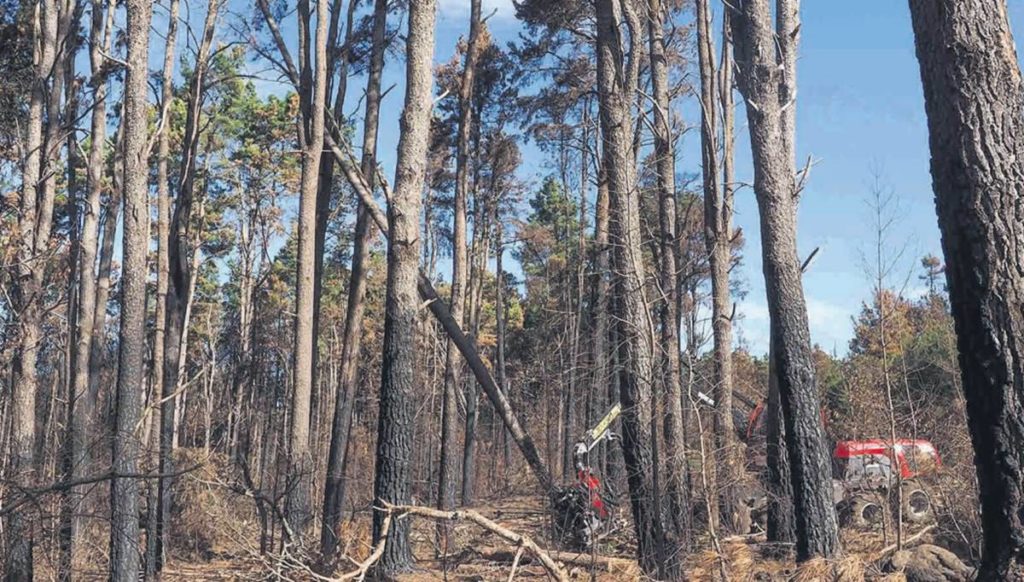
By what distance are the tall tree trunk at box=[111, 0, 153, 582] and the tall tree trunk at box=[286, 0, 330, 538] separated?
2.09 meters

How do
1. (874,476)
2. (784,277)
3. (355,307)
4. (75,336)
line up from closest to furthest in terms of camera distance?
(784,277)
(874,476)
(355,307)
(75,336)

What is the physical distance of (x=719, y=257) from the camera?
1642cm

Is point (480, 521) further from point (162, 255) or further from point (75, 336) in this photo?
point (75, 336)

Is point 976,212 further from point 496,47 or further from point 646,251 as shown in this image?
point 646,251

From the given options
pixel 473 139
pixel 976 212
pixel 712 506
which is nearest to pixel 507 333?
pixel 473 139

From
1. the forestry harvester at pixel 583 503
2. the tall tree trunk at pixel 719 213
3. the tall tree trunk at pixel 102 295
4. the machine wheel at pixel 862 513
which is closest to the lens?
the forestry harvester at pixel 583 503

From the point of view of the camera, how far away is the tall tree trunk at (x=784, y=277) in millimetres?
9773

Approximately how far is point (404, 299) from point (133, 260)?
386 cm

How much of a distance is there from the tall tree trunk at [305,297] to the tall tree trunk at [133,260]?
2088 mm

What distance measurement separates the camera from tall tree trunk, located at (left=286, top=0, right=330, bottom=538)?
1342 cm

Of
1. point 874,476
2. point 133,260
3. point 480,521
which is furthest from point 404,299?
point 874,476

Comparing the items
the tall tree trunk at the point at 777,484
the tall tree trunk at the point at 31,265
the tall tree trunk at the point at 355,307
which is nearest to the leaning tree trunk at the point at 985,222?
the tall tree trunk at the point at 777,484

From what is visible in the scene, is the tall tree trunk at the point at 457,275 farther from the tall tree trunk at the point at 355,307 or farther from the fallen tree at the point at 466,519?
the fallen tree at the point at 466,519

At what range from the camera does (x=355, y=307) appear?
48.3ft
